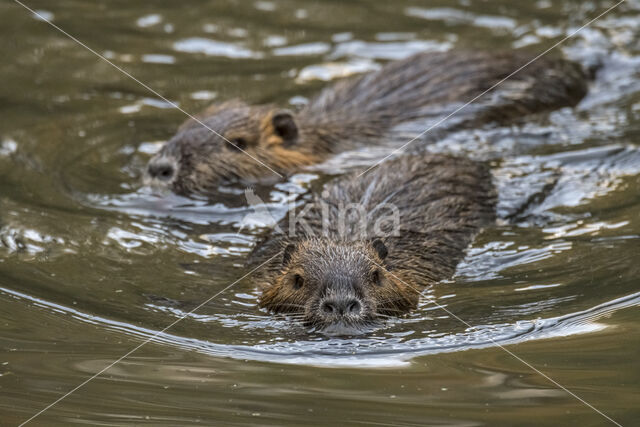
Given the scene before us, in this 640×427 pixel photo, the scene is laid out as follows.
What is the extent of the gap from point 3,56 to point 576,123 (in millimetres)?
4631

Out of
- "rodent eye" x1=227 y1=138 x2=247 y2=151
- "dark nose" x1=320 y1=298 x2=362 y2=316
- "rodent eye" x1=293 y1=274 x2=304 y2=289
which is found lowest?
"dark nose" x1=320 y1=298 x2=362 y2=316

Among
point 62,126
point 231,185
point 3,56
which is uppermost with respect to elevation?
point 3,56

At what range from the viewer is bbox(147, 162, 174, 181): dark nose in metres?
6.32

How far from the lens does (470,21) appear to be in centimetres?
902

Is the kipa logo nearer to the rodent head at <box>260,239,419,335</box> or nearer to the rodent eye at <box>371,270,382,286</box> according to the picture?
the rodent head at <box>260,239,419,335</box>

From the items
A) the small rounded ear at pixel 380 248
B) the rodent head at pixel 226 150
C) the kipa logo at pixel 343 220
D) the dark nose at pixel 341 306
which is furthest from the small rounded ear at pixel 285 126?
the dark nose at pixel 341 306

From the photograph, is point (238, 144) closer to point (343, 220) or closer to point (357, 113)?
point (357, 113)

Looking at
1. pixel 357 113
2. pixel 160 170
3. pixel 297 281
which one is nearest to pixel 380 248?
pixel 297 281

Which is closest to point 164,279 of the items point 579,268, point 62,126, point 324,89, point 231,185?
point 231,185

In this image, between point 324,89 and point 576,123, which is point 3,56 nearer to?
point 324,89

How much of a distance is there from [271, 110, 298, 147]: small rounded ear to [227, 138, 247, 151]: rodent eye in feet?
0.81

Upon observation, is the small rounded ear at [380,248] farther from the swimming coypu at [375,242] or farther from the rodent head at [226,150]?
the rodent head at [226,150]

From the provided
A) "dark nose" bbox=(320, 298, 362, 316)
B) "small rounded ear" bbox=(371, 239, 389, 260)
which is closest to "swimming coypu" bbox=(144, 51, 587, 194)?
"small rounded ear" bbox=(371, 239, 389, 260)

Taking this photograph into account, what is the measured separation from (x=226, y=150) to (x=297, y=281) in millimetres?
2209
